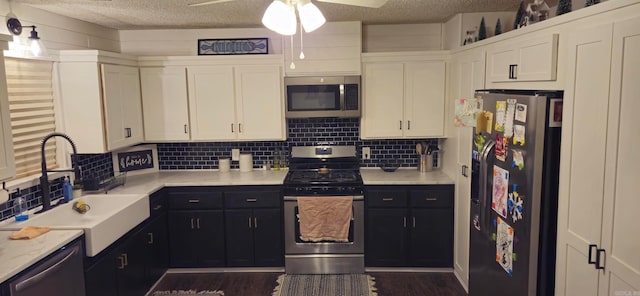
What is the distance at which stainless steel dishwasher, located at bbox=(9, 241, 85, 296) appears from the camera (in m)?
2.18

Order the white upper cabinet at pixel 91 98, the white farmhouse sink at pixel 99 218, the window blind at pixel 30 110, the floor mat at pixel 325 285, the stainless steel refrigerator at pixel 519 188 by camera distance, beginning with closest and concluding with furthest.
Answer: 1. the stainless steel refrigerator at pixel 519 188
2. the white farmhouse sink at pixel 99 218
3. the window blind at pixel 30 110
4. the white upper cabinet at pixel 91 98
5. the floor mat at pixel 325 285

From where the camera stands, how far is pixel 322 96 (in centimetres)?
417

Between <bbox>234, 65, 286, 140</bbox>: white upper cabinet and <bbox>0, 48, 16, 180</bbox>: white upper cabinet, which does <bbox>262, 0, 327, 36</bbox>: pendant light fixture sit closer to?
<bbox>0, 48, 16, 180</bbox>: white upper cabinet

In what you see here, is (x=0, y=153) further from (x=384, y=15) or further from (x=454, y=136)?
(x=454, y=136)

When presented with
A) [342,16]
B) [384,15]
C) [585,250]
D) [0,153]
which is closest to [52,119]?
[0,153]

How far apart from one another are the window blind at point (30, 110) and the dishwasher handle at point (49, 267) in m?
0.92

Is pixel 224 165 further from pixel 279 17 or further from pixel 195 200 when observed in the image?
pixel 279 17

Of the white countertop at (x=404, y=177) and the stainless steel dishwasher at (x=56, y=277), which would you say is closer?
the stainless steel dishwasher at (x=56, y=277)

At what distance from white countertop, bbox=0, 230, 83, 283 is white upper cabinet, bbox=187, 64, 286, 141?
6.00ft

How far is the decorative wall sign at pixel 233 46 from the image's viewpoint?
4.38 metres

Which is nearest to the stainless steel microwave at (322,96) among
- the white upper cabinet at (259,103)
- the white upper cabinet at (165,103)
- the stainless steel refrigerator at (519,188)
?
the white upper cabinet at (259,103)

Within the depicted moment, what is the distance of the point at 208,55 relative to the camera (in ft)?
14.0

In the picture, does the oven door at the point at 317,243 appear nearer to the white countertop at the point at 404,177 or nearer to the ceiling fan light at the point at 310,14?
the white countertop at the point at 404,177

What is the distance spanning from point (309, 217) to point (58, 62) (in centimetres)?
238
